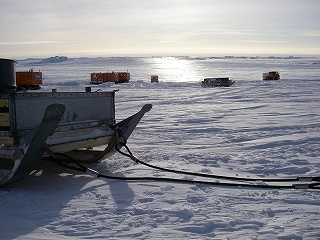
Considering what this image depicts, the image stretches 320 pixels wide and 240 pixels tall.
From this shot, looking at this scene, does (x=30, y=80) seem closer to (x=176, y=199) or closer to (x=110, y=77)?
(x=110, y=77)

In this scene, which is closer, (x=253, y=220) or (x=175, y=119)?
(x=253, y=220)

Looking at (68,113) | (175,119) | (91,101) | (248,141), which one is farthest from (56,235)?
(175,119)

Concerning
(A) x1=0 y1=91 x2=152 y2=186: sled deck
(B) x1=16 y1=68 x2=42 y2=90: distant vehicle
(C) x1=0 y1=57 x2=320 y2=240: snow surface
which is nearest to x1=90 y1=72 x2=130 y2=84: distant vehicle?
(B) x1=16 y1=68 x2=42 y2=90: distant vehicle

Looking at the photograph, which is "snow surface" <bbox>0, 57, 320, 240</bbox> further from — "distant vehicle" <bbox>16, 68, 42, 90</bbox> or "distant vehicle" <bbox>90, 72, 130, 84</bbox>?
"distant vehicle" <bbox>90, 72, 130, 84</bbox>

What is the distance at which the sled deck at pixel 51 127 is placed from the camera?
13.8 feet

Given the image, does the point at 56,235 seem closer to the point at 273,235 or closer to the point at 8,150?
the point at 8,150

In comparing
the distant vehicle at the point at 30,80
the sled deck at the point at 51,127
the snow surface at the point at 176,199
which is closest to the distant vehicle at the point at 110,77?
the distant vehicle at the point at 30,80

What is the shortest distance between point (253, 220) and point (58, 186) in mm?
2283

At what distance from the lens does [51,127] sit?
167 inches

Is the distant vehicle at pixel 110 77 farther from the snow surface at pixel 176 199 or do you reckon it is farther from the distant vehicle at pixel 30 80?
the snow surface at pixel 176 199

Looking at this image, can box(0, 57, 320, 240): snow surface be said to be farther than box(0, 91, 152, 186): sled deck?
No

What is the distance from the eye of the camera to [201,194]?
415 cm

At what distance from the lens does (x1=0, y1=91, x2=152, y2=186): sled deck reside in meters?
4.20

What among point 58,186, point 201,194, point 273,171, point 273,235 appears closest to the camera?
point 273,235
